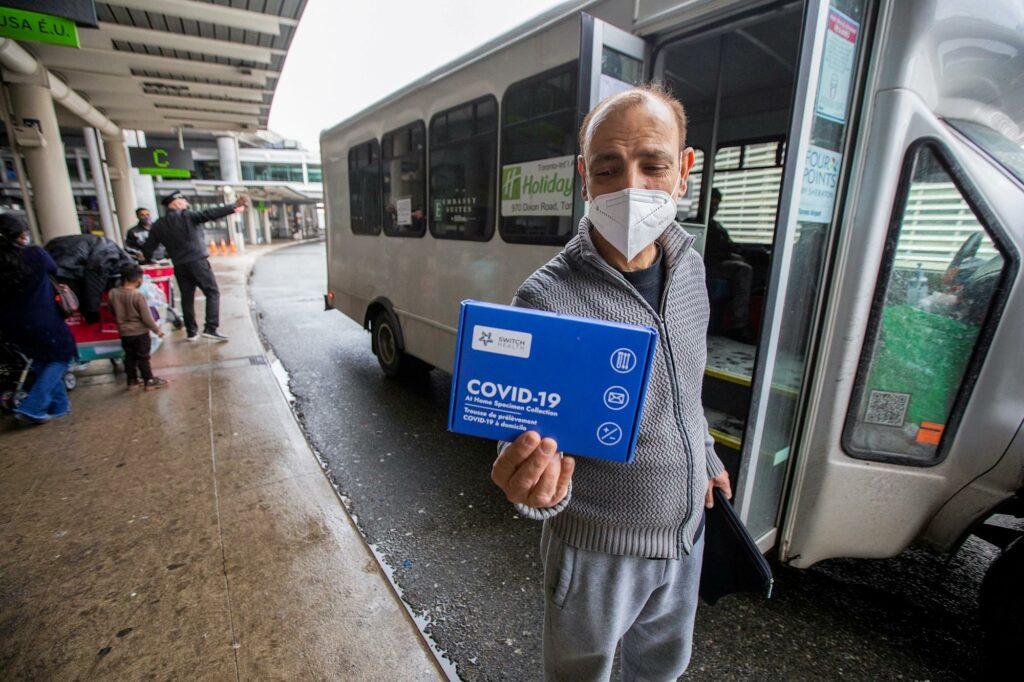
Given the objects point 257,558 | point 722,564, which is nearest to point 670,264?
point 722,564

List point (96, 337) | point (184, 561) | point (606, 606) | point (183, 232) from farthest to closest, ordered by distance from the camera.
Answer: point (183, 232) < point (96, 337) < point (184, 561) < point (606, 606)

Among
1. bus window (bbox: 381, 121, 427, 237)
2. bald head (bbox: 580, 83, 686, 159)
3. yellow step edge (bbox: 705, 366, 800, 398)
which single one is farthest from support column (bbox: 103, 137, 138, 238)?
bald head (bbox: 580, 83, 686, 159)

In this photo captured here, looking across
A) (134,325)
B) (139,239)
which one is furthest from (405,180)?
(139,239)

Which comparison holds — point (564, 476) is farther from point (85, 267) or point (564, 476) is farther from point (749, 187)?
point (85, 267)

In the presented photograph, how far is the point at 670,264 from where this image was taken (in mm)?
1210

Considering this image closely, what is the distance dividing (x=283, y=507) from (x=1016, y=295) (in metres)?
3.83

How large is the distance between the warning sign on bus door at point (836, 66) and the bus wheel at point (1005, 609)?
182cm

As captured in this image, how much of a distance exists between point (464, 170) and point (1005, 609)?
3.88 m

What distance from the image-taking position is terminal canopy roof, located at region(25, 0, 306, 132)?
273 inches

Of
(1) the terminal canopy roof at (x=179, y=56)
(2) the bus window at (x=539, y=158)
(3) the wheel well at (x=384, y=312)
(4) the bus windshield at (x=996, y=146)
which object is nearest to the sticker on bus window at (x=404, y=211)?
(3) the wheel well at (x=384, y=312)

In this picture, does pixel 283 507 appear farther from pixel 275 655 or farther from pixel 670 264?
pixel 670 264

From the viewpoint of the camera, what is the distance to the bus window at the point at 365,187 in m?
5.27

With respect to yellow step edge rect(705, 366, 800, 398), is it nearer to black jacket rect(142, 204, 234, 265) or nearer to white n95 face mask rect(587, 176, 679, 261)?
white n95 face mask rect(587, 176, 679, 261)

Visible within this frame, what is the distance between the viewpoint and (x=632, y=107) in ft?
3.65
